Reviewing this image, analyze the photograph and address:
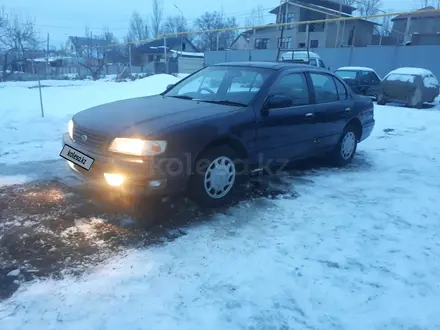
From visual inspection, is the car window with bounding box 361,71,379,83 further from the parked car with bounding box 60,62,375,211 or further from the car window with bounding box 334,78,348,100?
the parked car with bounding box 60,62,375,211

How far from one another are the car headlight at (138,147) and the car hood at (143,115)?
0.29ft

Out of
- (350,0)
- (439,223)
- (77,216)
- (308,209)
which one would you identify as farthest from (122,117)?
(350,0)

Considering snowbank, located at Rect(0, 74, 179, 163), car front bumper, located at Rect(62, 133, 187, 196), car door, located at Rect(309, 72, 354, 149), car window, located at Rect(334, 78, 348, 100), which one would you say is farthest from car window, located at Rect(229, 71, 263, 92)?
snowbank, located at Rect(0, 74, 179, 163)

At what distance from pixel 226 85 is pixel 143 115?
1243 millimetres

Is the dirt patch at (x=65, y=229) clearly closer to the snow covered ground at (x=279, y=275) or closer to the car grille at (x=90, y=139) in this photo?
the snow covered ground at (x=279, y=275)

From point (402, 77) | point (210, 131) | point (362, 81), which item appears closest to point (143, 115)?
point (210, 131)

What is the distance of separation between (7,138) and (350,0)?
53.9 meters

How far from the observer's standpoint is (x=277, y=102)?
4.05m

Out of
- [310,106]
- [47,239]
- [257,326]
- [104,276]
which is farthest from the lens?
[310,106]

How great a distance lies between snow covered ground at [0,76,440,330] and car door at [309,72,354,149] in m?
0.87

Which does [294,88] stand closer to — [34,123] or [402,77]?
[34,123]

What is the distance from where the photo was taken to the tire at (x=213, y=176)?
3.62 m

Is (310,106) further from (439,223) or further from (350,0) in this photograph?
(350,0)

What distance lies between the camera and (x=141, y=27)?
225 feet
